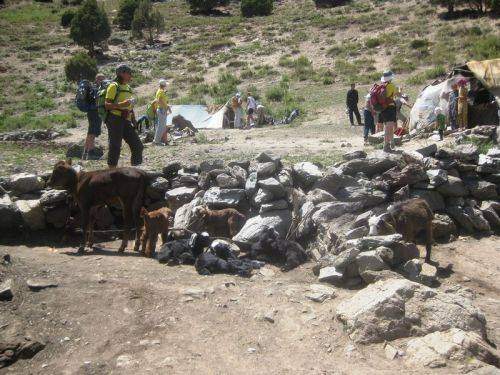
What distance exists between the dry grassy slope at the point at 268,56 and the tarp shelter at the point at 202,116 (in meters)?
2.58

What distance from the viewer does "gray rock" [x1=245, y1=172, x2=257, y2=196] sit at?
8427 mm

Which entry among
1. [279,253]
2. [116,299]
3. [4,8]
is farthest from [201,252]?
[4,8]

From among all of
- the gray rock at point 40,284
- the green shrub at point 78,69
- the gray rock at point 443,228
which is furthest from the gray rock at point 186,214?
the green shrub at point 78,69

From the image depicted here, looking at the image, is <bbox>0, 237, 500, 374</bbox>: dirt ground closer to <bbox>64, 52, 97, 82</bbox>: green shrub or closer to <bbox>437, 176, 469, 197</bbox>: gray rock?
<bbox>437, 176, 469, 197</bbox>: gray rock

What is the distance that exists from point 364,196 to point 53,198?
467 centimetres

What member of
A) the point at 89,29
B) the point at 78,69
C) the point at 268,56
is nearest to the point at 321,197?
the point at 78,69

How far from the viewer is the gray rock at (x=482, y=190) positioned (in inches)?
344

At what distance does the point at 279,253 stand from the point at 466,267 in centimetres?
238

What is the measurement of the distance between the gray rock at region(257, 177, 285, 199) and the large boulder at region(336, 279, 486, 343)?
117 inches

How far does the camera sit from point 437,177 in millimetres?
8422

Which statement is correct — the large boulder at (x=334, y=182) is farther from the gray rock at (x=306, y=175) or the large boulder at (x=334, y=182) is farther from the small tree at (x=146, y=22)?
the small tree at (x=146, y=22)

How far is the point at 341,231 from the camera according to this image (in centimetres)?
741

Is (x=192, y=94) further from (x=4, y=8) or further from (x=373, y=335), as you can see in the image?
(x=4, y=8)

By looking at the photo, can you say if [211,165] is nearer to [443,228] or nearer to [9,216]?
[9,216]
